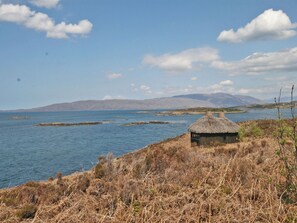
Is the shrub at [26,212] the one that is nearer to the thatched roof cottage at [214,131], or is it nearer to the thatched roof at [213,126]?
the thatched roof cottage at [214,131]

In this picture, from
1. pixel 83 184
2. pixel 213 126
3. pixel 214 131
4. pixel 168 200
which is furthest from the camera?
pixel 213 126

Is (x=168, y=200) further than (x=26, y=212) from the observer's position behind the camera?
Yes

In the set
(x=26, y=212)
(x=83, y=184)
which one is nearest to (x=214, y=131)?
(x=83, y=184)

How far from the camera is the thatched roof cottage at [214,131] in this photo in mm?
27587

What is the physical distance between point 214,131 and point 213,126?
0.65 metres

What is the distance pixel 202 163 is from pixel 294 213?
3.36 m

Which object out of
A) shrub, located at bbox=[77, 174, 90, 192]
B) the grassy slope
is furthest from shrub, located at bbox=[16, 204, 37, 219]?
shrub, located at bbox=[77, 174, 90, 192]

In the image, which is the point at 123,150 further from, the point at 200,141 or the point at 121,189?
the point at 121,189

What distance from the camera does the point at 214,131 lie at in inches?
1081

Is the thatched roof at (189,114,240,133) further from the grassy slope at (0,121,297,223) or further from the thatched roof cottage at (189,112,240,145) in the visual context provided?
the grassy slope at (0,121,297,223)

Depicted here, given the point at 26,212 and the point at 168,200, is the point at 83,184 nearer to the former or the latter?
the point at 26,212

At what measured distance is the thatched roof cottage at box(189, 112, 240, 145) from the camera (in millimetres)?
27587

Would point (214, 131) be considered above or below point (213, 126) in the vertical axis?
below

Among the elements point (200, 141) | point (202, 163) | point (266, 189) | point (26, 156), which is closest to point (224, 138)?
point (200, 141)
